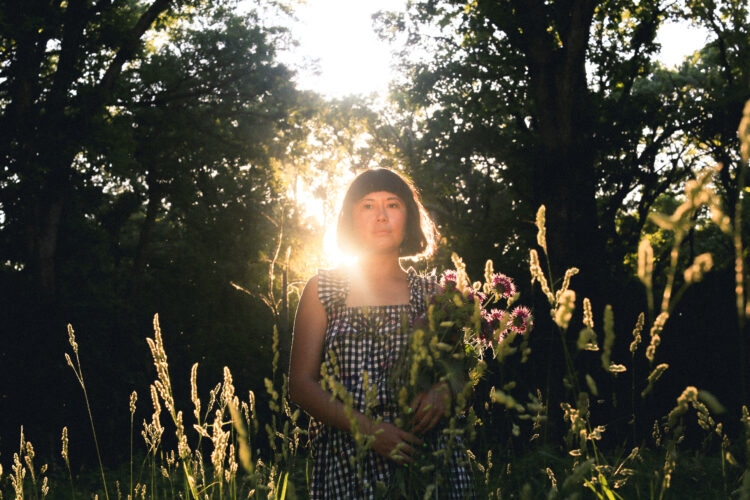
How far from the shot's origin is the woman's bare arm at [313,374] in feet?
5.37

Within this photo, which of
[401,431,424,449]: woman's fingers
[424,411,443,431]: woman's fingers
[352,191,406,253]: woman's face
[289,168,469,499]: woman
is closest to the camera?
[401,431,424,449]: woman's fingers

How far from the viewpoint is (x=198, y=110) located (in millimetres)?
17297

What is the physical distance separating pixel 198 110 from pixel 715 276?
14000 mm

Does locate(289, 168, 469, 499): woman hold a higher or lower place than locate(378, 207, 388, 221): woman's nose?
lower

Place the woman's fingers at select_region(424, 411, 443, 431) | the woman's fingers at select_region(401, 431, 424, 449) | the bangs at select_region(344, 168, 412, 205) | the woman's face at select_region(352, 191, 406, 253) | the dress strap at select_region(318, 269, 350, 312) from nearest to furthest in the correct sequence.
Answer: the woman's fingers at select_region(401, 431, 424, 449), the woman's fingers at select_region(424, 411, 443, 431), the dress strap at select_region(318, 269, 350, 312), the woman's face at select_region(352, 191, 406, 253), the bangs at select_region(344, 168, 412, 205)

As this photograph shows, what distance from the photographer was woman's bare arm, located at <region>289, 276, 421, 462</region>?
5.37 feet

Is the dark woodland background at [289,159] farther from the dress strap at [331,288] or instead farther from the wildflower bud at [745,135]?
the wildflower bud at [745,135]

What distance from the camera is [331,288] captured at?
2.29 metres

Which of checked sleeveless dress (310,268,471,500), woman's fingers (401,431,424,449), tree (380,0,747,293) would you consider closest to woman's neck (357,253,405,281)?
checked sleeveless dress (310,268,471,500)

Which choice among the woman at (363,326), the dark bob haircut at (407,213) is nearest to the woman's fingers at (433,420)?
the woman at (363,326)

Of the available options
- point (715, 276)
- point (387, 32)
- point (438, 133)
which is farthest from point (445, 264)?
point (387, 32)

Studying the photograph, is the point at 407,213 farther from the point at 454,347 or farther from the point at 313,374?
the point at 454,347

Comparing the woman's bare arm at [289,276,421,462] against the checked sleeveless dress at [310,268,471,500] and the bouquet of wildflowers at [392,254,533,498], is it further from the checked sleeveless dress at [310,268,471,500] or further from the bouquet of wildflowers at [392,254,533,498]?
the bouquet of wildflowers at [392,254,533,498]

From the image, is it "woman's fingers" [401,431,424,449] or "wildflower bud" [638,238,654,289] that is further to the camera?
"woman's fingers" [401,431,424,449]
